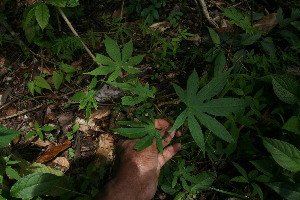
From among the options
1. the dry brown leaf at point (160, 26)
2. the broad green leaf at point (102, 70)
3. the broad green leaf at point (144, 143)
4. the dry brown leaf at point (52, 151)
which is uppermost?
the broad green leaf at point (102, 70)

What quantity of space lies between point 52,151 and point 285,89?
2.27m

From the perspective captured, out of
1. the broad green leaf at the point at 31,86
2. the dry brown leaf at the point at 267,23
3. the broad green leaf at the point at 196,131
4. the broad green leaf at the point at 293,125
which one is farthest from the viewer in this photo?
the dry brown leaf at the point at 267,23

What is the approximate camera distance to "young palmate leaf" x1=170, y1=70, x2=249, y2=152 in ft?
5.16

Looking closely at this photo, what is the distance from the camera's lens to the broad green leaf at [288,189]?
1.76m

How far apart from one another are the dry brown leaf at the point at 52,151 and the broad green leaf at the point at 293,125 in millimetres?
2027

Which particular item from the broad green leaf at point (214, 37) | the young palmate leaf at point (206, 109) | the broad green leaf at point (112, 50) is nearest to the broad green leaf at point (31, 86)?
the broad green leaf at point (112, 50)

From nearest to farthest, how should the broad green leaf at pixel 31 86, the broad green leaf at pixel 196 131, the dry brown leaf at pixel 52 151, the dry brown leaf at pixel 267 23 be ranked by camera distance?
the broad green leaf at pixel 196 131, the dry brown leaf at pixel 52 151, the broad green leaf at pixel 31 86, the dry brown leaf at pixel 267 23

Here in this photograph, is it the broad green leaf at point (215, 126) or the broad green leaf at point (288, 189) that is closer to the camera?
the broad green leaf at point (215, 126)

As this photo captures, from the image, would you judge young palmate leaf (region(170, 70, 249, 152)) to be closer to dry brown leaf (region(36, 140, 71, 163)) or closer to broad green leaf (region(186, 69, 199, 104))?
broad green leaf (region(186, 69, 199, 104))

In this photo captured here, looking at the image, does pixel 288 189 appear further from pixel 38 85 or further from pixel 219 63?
pixel 38 85

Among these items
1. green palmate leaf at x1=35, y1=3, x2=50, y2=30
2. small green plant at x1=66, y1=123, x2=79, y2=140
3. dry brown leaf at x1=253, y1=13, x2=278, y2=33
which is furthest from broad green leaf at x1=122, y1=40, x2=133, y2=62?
dry brown leaf at x1=253, y1=13, x2=278, y2=33

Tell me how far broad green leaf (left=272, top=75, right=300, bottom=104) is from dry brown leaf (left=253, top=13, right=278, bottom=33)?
1.13 m

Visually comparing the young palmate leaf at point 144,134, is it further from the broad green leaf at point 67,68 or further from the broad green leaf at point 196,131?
the broad green leaf at point 67,68

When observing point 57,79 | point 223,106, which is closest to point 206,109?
point 223,106
